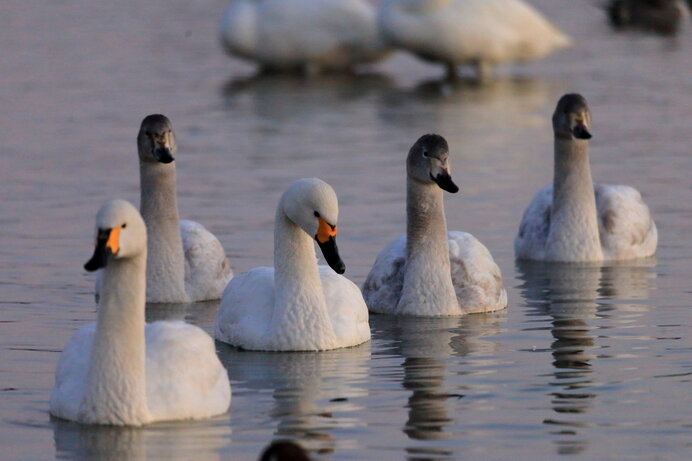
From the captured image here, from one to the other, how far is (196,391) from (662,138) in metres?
14.5

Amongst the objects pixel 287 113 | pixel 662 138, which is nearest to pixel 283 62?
pixel 287 113

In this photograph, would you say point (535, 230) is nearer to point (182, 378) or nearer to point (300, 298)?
point (300, 298)

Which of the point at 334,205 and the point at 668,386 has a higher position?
the point at 334,205

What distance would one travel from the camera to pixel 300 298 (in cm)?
1220

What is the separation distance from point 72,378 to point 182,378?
590 mm

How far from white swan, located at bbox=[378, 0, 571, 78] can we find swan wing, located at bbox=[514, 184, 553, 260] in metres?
13.7

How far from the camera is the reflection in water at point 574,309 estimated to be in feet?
34.8

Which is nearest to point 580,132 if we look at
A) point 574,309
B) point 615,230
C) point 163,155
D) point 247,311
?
point 615,230

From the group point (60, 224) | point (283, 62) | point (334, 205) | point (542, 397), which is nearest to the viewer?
point (542, 397)

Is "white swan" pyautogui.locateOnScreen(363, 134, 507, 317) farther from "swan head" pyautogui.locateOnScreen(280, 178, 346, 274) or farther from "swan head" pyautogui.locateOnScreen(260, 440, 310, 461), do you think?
"swan head" pyautogui.locateOnScreen(260, 440, 310, 461)

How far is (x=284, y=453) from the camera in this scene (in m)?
A: 7.08

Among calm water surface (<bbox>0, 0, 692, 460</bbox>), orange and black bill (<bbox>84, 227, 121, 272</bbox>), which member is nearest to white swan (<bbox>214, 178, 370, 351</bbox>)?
calm water surface (<bbox>0, 0, 692, 460</bbox>)

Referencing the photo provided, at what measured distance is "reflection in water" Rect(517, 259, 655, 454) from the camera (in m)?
10.6

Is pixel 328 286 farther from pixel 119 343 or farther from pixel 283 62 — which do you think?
pixel 283 62
